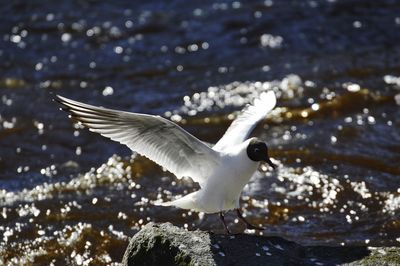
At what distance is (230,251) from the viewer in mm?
4941

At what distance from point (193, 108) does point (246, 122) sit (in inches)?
142

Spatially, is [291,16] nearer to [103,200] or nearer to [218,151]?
[103,200]

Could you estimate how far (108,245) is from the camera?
22.0 ft

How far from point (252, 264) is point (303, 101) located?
5.63 metres

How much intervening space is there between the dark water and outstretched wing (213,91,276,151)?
40.9 inches

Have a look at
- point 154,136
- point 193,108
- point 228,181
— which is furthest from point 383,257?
point 193,108

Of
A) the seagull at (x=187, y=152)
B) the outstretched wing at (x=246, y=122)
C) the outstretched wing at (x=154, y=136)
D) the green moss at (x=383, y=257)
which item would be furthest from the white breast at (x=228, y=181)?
the green moss at (x=383, y=257)

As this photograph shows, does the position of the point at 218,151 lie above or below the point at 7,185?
above

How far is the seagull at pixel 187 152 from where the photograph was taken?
5.59 metres

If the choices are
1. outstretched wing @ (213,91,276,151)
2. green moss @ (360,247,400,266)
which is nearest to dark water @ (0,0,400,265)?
outstretched wing @ (213,91,276,151)

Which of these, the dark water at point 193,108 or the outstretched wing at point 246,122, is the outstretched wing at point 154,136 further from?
the dark water at point 193,108

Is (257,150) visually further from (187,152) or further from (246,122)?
(246,122)

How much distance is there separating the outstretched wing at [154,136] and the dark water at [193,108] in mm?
1115

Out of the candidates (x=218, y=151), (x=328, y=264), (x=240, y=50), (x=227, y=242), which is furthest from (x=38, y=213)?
(x=240, y=50)
